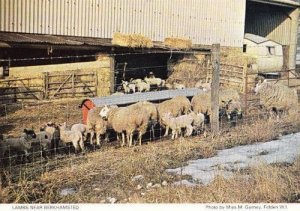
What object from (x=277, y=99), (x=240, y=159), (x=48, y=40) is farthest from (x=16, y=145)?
(x=277, y=99)

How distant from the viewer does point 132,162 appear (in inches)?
300

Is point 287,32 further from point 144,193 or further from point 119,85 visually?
point 144,193

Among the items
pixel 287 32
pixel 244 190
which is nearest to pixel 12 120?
pixel 244 190

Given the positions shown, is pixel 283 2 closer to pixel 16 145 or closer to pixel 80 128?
pixel 80 128

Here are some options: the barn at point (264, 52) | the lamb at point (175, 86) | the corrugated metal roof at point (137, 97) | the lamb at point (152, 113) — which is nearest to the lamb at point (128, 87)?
the lamb at point (175, 86)

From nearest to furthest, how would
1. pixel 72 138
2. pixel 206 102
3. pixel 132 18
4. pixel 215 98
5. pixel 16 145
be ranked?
pixel 16 145
pixel 72 138
pixel 215 98
pixel 206 102
pixel 132 18

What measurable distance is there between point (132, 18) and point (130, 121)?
908 cm

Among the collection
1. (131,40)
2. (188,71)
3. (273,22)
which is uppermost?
(273,22)

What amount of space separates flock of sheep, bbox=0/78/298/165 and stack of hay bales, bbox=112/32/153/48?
202 inches

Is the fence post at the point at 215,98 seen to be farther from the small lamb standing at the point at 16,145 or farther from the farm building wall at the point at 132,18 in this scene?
the farm building wall at the point at 132,18

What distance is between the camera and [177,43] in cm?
1884

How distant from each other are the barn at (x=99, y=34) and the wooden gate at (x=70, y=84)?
3cm

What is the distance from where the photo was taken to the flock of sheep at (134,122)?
8812 mm

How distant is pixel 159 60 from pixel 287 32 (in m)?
10.7
